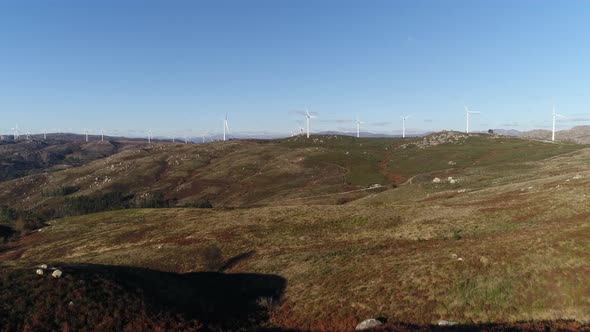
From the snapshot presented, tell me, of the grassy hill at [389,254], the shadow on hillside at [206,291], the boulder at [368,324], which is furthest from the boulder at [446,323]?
the shadow on hillside at [206,291]

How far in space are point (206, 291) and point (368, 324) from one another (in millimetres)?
19953

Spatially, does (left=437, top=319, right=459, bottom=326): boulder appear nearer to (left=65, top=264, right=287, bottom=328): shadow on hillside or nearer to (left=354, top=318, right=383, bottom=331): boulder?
(left=354, top=318, right=383, bottom=331): boulder

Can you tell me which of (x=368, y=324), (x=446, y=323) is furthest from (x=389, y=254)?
Answer: (x=368, y=324)

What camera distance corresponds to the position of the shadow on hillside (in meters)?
35.5

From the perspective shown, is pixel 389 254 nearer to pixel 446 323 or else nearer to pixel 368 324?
pixel 446 323

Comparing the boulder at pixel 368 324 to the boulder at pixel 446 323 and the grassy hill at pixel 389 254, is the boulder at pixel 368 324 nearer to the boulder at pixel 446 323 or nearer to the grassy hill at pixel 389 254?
the grassy hill at pixel 389 254

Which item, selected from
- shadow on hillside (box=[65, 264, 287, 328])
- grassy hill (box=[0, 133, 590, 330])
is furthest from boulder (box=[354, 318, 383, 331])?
shadow on hillside (box=[65, 264, 287, 328])

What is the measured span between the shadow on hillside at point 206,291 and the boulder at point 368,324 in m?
9.66

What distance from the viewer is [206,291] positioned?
42.3 metres

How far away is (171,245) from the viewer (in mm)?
62500

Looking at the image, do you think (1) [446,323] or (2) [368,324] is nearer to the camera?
(1) [446,323]

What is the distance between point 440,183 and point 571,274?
82.7m

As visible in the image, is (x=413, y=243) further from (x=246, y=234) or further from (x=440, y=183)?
(x=440, y=183)

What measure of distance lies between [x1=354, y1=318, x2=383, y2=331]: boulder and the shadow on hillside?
9662 mm
